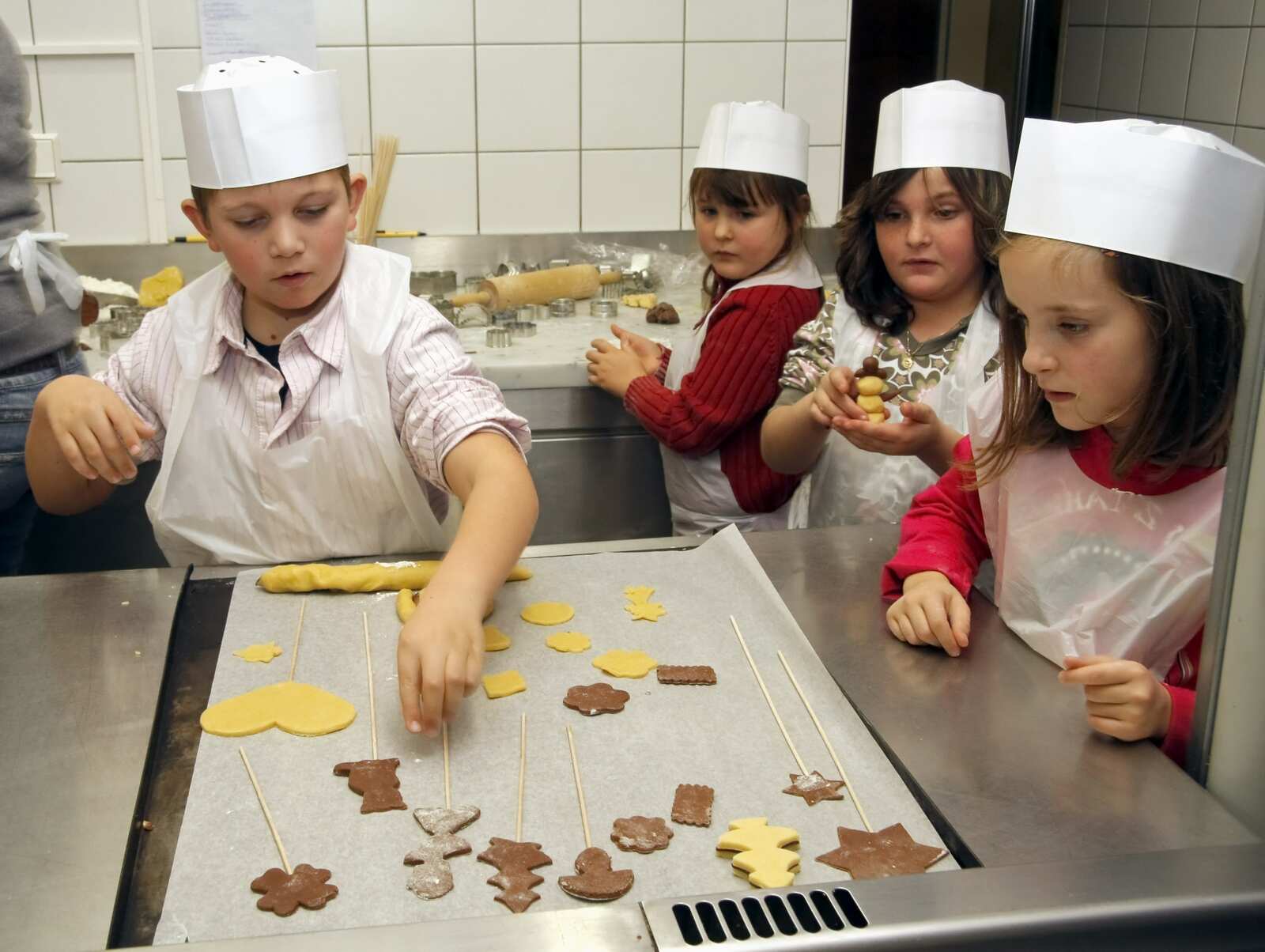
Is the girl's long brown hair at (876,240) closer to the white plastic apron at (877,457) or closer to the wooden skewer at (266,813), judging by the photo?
the white plastic apron at (877,457)

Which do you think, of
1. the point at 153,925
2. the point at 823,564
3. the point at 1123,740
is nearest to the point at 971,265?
the point at 823,564

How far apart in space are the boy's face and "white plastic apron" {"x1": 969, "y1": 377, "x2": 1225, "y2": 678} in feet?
2.26

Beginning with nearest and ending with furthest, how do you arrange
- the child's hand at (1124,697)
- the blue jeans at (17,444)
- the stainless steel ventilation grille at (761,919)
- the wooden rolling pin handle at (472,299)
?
1. the stainless steel ventilation grille at (761,919)
2. the child's hand at (1124,697)
3. the blue jeans at (17,444)
4. the wooden rolling pin handle at (472,299)

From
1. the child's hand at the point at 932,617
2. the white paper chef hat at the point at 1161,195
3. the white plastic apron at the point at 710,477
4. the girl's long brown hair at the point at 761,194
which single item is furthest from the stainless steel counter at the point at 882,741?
the girl's long brown hair at the point at 761,194

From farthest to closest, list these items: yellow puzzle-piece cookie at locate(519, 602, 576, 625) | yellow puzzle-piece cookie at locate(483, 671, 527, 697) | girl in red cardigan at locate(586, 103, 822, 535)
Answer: girl in red cardigan at locate(586, 103, 822, 535) → yellow puzzle-piece cookie at locate(519, 602, 576, 625) → yellow puzzle-piece cookie at locate(483, 671, 527, 697)

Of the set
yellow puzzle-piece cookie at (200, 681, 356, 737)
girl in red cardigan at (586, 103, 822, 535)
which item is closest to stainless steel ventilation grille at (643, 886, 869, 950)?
yellow puzzle-piece cookie at (200, 681, 356, 737)

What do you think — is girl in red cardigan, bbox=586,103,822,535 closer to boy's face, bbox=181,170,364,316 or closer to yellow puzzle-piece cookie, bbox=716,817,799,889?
boy's face, bbox=181,170,364,316

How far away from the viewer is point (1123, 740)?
0.81 m

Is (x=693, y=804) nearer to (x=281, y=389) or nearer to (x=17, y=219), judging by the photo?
(x=281, y=389)

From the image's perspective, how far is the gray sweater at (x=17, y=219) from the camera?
1326mm

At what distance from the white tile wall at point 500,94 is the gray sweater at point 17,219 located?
0.82 meters

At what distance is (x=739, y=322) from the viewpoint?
5.48 feet

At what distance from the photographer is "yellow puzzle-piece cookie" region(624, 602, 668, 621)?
3.33ft

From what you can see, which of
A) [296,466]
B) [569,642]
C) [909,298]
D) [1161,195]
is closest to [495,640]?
[569,642]
